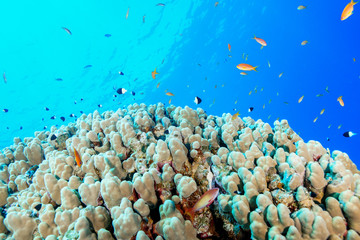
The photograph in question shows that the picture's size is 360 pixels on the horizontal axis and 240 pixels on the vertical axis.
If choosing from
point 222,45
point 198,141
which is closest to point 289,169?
point 198,141

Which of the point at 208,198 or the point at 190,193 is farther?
the point at 190,193

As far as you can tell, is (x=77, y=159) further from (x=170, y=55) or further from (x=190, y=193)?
(x=170, y=55)

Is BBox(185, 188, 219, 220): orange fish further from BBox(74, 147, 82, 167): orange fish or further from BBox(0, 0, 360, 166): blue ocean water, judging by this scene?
BBox(0, 0, 360, 166): blue ocean water

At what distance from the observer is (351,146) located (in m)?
50.9

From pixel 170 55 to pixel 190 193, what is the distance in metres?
52.9

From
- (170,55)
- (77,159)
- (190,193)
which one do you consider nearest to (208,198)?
(190,193)

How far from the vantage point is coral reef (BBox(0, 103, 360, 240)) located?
1849 millimetres

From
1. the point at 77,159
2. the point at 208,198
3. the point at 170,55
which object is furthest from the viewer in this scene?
the point at 170,55

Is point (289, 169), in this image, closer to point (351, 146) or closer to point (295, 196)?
point (295, 196)

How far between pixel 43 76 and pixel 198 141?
47243mm

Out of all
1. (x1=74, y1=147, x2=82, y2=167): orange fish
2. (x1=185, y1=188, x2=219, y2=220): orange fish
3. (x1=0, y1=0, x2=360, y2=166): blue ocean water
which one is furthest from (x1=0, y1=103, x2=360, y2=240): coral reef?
(x1=0, y1=0, x2=360, y2=166): blue ocean water

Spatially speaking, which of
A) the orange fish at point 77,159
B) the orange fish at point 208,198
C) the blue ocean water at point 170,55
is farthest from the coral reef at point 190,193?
the blue ocean water at point 170,55

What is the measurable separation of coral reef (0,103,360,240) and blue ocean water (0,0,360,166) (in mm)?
23562

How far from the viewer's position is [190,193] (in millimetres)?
2340
